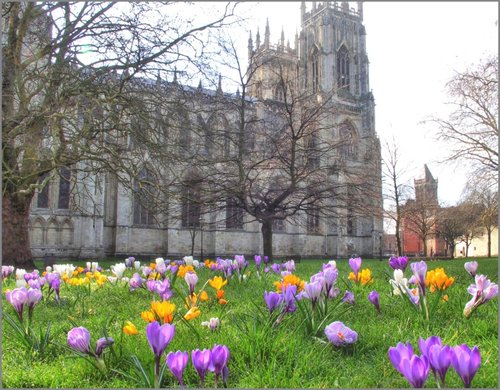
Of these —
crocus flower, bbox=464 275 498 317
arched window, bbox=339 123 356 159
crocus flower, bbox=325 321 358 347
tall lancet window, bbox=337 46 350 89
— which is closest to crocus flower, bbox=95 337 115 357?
crocus flower, bbox=325 321 358 347

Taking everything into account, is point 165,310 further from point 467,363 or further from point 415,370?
point 467,363

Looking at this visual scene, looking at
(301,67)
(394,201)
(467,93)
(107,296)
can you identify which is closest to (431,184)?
(301,67)

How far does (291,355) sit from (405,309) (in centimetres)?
143

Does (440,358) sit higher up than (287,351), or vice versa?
(440,358)

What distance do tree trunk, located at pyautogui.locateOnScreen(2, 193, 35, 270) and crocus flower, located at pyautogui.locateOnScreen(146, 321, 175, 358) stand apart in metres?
11.2

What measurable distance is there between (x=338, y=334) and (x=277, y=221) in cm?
3615

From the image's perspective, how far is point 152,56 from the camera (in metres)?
10.5

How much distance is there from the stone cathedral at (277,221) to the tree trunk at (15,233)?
1836 millimetres

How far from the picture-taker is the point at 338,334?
95.1 inches

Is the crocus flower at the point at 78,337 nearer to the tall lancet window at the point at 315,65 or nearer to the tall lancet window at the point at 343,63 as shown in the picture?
the tall lancet window at the point at 315,65

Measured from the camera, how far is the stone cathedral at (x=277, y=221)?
66.2ft

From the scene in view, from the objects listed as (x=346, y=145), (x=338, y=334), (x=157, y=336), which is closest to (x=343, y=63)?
(x=346, y=145)

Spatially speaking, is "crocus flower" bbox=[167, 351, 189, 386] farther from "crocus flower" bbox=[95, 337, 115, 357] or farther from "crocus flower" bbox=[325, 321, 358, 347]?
"crocus flower" bbox=[325, 321, 358, 347]

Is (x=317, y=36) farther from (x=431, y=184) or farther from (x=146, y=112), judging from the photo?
(x=146, y=112)
